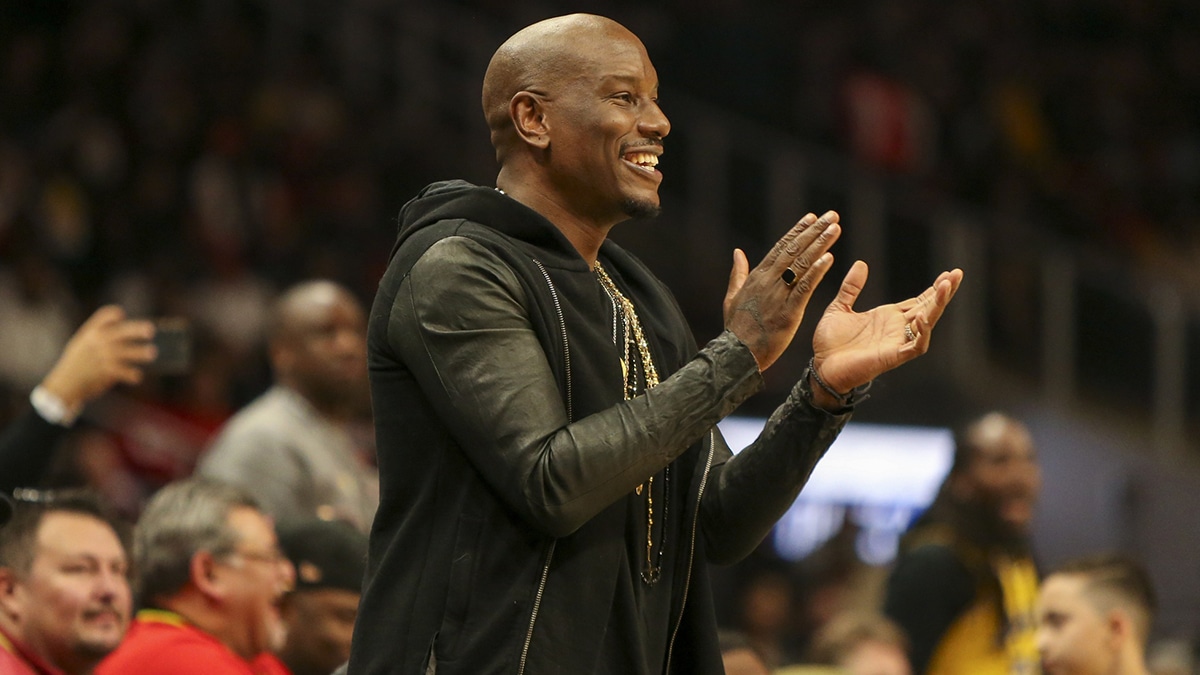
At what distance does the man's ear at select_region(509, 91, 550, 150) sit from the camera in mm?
2873

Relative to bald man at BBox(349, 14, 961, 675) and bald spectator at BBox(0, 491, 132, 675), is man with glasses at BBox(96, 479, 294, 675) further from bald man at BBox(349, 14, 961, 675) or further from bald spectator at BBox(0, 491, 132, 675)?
bald man at BBox(349, 14, 961, 675)

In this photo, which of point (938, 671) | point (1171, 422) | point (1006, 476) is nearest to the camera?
point (938, 671)

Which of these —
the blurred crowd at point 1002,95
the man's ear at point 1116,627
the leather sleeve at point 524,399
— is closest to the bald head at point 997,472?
the man's ear at point 1116,627

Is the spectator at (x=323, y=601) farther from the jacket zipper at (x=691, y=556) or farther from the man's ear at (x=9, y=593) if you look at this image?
the jacket zipper at (x=691, y=556)

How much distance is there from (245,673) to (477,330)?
174 cm

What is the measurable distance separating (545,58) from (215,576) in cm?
194

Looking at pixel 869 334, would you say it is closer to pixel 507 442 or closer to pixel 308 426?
pixel 507 442

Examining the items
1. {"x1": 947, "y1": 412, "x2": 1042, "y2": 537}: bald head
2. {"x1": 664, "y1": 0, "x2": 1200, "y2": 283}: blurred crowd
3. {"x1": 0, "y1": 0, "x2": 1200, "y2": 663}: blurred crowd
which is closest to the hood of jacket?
{"x1": 947, "y1": 412, "x2": 1042, "y2": 537}: bald head

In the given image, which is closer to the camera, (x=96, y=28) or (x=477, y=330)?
(x=477, y=330)

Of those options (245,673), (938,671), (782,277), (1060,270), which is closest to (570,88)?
(782,277)

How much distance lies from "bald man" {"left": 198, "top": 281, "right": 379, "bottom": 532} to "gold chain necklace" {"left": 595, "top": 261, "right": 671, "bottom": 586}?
2307 mm

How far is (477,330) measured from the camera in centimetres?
262

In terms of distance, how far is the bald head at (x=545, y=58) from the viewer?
2.86 metres

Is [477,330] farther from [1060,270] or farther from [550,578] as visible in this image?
[1060,270]
